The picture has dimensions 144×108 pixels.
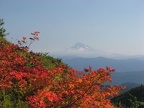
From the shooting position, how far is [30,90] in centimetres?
1577

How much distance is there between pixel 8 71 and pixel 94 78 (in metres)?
5.58

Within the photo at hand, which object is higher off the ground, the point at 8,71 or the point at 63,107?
the point at 8,71

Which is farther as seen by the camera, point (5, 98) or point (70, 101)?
point (5, 98)

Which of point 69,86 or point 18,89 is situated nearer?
point 69,86

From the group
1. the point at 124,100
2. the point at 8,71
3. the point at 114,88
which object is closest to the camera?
the point at 114,88

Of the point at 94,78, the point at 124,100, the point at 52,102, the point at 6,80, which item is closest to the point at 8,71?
the point at 6,80

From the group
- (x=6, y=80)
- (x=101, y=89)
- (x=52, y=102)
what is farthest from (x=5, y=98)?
(x=101, y=89)

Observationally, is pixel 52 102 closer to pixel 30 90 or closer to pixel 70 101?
pixel 70 101

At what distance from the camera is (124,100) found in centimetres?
3397

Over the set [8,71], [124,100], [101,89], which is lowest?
[124,100]

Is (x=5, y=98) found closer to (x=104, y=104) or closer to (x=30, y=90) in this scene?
(x=30, y=90)

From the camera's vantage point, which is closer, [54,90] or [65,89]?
[65,89]

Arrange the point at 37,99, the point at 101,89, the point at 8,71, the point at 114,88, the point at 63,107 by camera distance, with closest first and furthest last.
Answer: the point at 37,99, the point at 63,107, the point at 114,88, the point at 101,89, the point at 8,71

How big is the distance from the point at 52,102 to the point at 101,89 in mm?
3442
